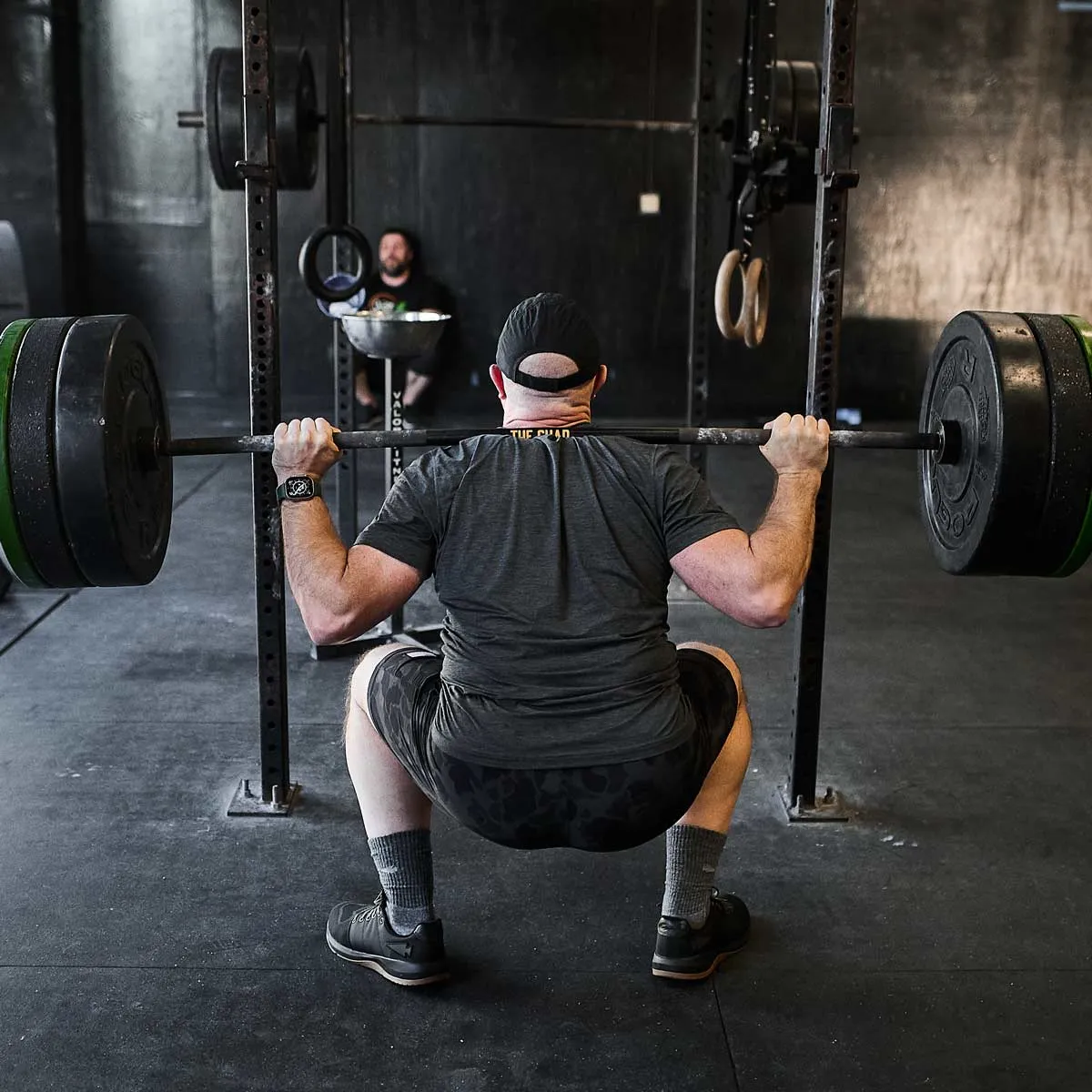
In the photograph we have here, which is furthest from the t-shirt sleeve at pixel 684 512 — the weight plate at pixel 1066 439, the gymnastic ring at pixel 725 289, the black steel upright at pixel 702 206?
the black steel upright at pixel 702 206

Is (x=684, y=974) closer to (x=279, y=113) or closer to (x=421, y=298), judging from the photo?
(x=279, y=113)

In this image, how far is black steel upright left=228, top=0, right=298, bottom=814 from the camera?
227cm

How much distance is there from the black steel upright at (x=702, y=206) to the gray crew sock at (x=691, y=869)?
2216 mm

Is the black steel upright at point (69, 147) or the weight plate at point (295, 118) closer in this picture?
the weight plate at point (295, 118)

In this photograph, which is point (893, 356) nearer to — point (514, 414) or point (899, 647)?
point (899, 647)

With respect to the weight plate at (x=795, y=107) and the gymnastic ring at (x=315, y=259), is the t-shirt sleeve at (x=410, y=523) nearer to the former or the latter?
the gymnastic ring at (x=315, y=259)

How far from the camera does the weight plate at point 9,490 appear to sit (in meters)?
1.81

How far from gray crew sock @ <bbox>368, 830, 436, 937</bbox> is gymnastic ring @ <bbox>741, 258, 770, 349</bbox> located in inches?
76.1

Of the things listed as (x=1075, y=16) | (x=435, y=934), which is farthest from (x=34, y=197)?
(x=435, y=934)

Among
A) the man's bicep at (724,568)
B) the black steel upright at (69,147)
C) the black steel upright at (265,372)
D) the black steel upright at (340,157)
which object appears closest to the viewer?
the man's bicep at (724,568)

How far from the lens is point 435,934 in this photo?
191 cm

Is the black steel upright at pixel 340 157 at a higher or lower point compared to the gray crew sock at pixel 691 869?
higher

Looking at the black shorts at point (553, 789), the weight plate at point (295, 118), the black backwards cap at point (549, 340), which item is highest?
the weight plate at point (295, 118)

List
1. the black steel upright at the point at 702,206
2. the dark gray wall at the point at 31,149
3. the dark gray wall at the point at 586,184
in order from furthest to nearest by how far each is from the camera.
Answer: the dark gray wall at the point at 586,184, the dark gray wall at the point at 31,149, the black steel upright at the point at 702,206
